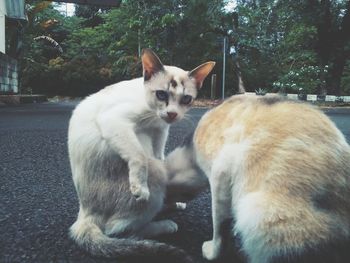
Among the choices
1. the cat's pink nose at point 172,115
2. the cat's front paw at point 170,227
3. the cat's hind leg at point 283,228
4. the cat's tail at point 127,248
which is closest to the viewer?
the cat's hind leg at point 283,228

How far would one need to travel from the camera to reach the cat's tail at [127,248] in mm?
1793

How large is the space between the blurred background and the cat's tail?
1541 centimetres

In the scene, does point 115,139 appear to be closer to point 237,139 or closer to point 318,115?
point 237,139

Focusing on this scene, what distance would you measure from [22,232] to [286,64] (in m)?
19.2

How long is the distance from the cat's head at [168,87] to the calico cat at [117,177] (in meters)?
0.10

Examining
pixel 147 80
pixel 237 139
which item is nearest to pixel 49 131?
pixel 147 80

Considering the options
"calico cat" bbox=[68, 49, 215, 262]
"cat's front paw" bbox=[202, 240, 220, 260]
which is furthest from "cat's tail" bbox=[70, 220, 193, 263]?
"cat's front paw" bbox=[202, 240, 220, 260]

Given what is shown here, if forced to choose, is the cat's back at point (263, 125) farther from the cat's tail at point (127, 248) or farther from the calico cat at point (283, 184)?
the cat's tail at point (127, 248)

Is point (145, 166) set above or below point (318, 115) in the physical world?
below

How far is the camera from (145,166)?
203 cm

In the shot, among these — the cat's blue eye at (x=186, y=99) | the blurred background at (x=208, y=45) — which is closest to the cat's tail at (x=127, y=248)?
the cat's blue eye at (x=186, y=99)

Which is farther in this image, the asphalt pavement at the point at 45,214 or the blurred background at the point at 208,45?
the blurred background at the point at 208,45

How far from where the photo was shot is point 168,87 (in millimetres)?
2514

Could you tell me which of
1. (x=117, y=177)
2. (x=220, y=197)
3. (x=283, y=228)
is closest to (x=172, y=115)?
(x=117, y=177)
